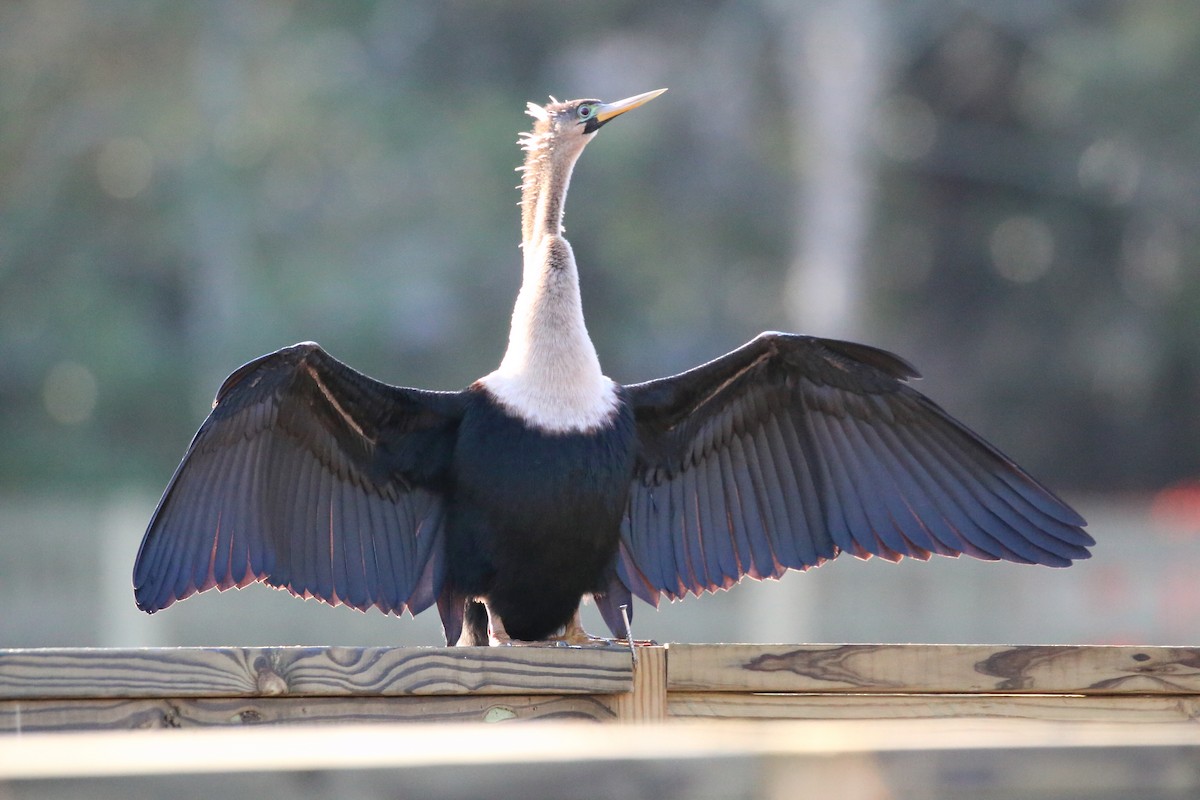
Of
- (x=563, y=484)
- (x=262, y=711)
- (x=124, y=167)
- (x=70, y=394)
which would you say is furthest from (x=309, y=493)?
(x=124, y=167)

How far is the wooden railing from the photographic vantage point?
2.72 meters

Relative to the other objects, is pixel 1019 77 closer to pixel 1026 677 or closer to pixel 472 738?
pixel 1026 677

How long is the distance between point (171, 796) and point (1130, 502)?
15856mm

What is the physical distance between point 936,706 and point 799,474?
1.28 meters

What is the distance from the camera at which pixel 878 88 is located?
591 inches

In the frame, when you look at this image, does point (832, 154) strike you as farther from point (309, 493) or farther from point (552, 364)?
point (309, 493)

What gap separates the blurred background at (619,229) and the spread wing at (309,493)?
719cm

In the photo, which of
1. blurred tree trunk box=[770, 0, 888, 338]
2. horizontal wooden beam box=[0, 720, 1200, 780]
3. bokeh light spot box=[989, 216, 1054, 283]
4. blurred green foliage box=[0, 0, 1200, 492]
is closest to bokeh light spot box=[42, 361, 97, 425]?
blurred green foliage box=[0, 0, 1200, 492]

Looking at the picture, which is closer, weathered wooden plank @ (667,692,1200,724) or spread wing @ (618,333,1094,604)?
weathered wooden plank @ (667,692,1200,724)

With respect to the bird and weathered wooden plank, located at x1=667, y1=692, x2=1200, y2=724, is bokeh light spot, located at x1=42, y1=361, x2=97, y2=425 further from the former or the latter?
weathered wooden plank, located at x1=667, y1=692, x2=1200, y2=724

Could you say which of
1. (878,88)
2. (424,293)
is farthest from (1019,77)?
(424,293)

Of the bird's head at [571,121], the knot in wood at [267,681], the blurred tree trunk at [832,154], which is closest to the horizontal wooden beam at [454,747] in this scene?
the knot in wood at [267,681]

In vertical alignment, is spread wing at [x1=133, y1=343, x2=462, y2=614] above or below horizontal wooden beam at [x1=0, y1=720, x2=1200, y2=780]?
above

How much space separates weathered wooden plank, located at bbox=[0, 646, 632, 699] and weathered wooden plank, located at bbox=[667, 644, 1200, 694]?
0.93 feet
